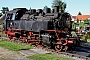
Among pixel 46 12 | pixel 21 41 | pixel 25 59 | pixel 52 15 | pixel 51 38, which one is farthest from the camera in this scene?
pixel 21 41

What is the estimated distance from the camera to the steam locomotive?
48.8 ft

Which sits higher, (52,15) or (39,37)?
(52,15)

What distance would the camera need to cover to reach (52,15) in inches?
636

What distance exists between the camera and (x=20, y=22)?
64.1 ft

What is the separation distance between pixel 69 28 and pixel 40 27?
257cm

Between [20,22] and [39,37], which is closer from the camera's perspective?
[39,37]

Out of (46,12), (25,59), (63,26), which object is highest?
(46,12)

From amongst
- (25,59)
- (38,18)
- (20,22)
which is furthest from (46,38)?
(20,22)

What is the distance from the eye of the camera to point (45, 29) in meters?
15.8

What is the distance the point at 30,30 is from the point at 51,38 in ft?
11.4

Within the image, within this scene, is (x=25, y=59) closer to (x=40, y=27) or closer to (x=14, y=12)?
(x=40, y=27)

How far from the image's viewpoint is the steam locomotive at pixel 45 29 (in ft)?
48.8

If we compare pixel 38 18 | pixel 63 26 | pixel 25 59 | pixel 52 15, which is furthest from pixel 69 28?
pixel 25 59

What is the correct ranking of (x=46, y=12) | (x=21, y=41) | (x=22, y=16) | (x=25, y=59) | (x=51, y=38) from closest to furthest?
(x=25, y=59), (x=51, y=38), (x=46, y=12), (x=21, y=41), (x=22, y=16)
